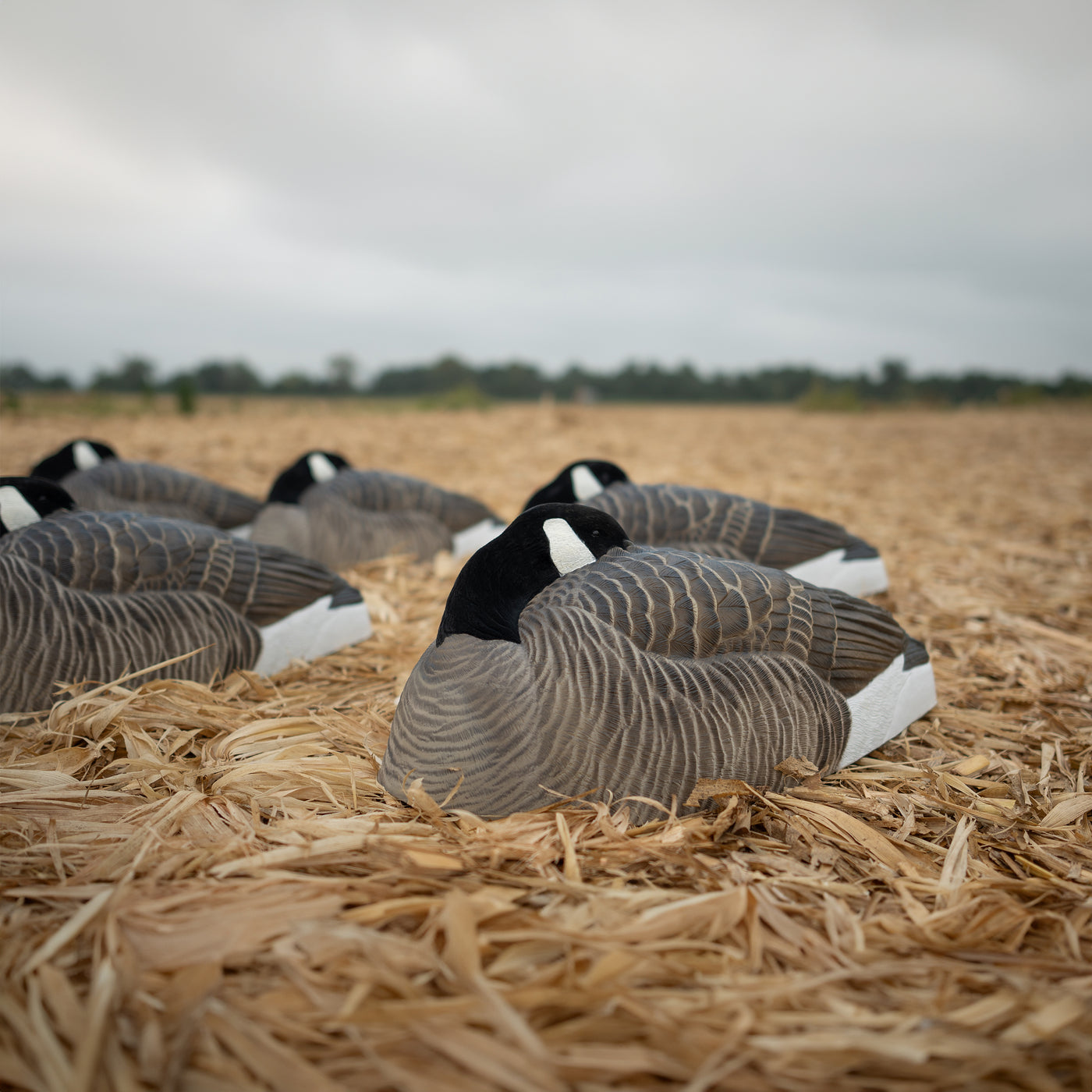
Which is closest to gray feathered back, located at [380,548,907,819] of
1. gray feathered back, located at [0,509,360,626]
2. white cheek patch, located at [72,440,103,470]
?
gray feathered back, located at [0,509,360,626]

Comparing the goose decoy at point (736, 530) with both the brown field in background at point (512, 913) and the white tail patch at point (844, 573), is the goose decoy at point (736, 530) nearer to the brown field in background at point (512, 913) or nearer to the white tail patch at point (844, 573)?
the white tail patch at point (844, 573)

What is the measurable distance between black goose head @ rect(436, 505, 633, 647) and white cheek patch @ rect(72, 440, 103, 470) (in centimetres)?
580

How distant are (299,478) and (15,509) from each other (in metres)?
2.85

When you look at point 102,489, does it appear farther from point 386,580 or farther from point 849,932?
point 849,932

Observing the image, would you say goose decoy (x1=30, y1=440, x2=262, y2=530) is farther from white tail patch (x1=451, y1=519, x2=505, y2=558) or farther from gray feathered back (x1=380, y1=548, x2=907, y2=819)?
gray feathered back (x1=380, y1=548, x2=907, y2=819)

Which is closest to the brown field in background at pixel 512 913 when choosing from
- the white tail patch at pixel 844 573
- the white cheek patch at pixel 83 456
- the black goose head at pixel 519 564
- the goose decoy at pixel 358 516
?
the black goose head at pixel 519 564

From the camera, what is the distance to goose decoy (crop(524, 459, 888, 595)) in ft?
17.4

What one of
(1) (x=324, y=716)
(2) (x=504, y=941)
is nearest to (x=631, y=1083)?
(2) (x=504, y=941)

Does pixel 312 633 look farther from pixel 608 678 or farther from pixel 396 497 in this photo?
pixel 396 497

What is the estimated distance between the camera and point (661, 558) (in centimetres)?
322

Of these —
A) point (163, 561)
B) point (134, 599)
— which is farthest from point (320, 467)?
point (134, 599)

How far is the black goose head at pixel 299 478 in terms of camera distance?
7.32 metres

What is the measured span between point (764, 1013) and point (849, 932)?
21.2 inches

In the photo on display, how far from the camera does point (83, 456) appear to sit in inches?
288
